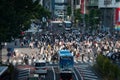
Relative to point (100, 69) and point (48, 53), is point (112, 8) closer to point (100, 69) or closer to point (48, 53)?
point (48, 53)

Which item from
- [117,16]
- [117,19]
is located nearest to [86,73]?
[117,19]

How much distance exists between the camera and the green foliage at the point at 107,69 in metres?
37.3

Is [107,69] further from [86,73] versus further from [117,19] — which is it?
[117,19]

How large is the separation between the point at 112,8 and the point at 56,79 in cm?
6917

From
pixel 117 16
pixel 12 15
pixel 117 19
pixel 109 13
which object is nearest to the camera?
pixel 12 15

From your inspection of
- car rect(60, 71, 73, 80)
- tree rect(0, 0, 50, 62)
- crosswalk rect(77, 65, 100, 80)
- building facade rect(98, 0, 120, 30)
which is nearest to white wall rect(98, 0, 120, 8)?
building facade rect(98, 0, 120, 30)

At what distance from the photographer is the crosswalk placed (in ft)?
138

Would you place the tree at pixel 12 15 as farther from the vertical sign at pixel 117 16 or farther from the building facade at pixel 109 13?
the building facade at pixel 109 13

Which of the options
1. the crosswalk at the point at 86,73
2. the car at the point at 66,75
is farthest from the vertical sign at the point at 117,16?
the car at the point at 66,75

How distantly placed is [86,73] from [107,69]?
4.86 m

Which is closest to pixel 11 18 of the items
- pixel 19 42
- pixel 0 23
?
pixel 0 23

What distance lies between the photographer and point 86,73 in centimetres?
4478

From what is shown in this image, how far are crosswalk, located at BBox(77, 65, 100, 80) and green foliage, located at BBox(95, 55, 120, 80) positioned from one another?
725 millimetres

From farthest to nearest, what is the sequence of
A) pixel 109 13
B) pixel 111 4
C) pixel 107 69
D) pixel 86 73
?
pixel 109 13 → pixel 111 4 → pixel 86 73 → pixel 107 69
